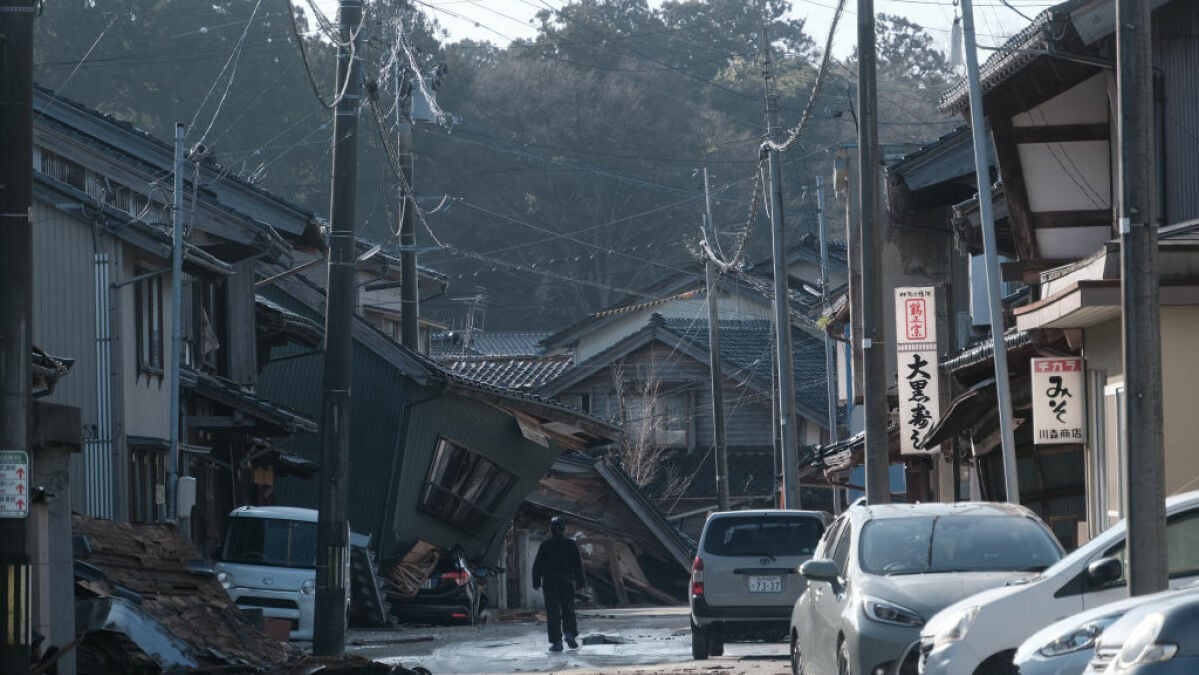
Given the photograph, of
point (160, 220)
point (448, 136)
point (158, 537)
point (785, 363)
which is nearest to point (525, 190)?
point (448, 136)

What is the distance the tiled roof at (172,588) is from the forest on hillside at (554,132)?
98.5 feet

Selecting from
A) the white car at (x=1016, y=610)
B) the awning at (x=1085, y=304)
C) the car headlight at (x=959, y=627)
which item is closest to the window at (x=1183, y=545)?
the white car at (x=1016, y=610)

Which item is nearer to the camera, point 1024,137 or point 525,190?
point 1024,137

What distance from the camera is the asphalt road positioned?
62.4 feet

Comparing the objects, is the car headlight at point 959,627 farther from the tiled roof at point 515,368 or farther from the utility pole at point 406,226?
the tiled roof at point 515,368

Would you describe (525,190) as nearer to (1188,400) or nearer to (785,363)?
(785,363)

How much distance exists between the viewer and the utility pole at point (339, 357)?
18.9 m

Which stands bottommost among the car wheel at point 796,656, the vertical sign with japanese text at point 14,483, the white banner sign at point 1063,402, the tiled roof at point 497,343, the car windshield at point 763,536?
the car wheel at point 796,656

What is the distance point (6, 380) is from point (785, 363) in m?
23.6

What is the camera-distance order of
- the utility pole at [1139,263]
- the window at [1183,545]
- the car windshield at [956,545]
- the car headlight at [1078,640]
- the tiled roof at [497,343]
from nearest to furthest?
the car headlight at [1078,640], the utility pole at [1139,263], the window at [1183,545], the car windshield at [956,545], the tiled roof at [497,343]

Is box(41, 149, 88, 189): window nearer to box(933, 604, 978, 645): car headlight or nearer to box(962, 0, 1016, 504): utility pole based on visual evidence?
box(962, 0, 1016, 504): utility pole

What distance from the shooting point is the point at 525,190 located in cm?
5375

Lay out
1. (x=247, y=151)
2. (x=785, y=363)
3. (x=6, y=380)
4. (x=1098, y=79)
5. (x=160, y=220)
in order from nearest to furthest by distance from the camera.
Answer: (x=6, y=380) < (x=1098, y=79) < (x=160, y=220) < (x=785, y=363) < (x=247, y=151)

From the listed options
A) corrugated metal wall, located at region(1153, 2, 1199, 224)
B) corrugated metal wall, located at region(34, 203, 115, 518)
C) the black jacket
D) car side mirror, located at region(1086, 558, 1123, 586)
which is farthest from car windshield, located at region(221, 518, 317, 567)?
car side mirror, located at region(1086, 558, 1123, 586)
